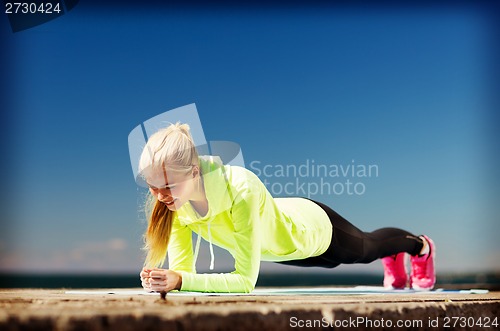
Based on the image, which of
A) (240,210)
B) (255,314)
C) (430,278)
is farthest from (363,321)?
(430,278)

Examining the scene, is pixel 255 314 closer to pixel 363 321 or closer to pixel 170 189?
pixel 363 321

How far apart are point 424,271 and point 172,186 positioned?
136cm

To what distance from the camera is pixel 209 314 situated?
96 cm

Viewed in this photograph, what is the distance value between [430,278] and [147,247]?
1.25m

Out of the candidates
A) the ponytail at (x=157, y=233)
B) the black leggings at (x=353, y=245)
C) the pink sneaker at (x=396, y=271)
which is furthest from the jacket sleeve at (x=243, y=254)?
the pink sneaker at (x=396, y=271)

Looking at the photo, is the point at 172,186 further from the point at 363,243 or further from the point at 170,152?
the point at 363,243

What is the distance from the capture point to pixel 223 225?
1803 mm

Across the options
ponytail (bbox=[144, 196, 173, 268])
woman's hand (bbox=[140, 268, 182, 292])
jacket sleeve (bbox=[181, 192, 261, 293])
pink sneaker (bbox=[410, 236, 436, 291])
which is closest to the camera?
woman's hand (bbox=[140, 268, 182, 292])

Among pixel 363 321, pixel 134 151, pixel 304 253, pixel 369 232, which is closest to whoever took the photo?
pixel 363 321

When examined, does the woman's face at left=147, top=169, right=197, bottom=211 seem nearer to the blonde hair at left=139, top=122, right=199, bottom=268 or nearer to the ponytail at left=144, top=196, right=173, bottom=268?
the blonde hair at left=139, top=122, right=199, bottom=268

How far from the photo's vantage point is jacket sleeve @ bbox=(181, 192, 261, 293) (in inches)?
60.9

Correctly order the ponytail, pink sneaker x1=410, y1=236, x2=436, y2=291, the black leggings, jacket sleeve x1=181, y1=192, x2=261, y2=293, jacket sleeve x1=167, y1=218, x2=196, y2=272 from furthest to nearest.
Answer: pink sneaker x1=410, y1=236, x2=436, y2=291 → the black leggings → jacket sleeve x1=167, y1=218, x2=196, y2=272 → the ponytail → jacket sleeve x1=181, y1=192, x2=261, y2=293

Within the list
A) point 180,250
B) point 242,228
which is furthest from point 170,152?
point 180,250

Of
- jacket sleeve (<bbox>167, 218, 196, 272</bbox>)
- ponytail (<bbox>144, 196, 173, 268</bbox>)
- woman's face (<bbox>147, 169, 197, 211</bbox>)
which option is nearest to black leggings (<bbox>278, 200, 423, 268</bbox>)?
jacket sleeve (<bbox>167, 218, 196, 272</bbox>)
